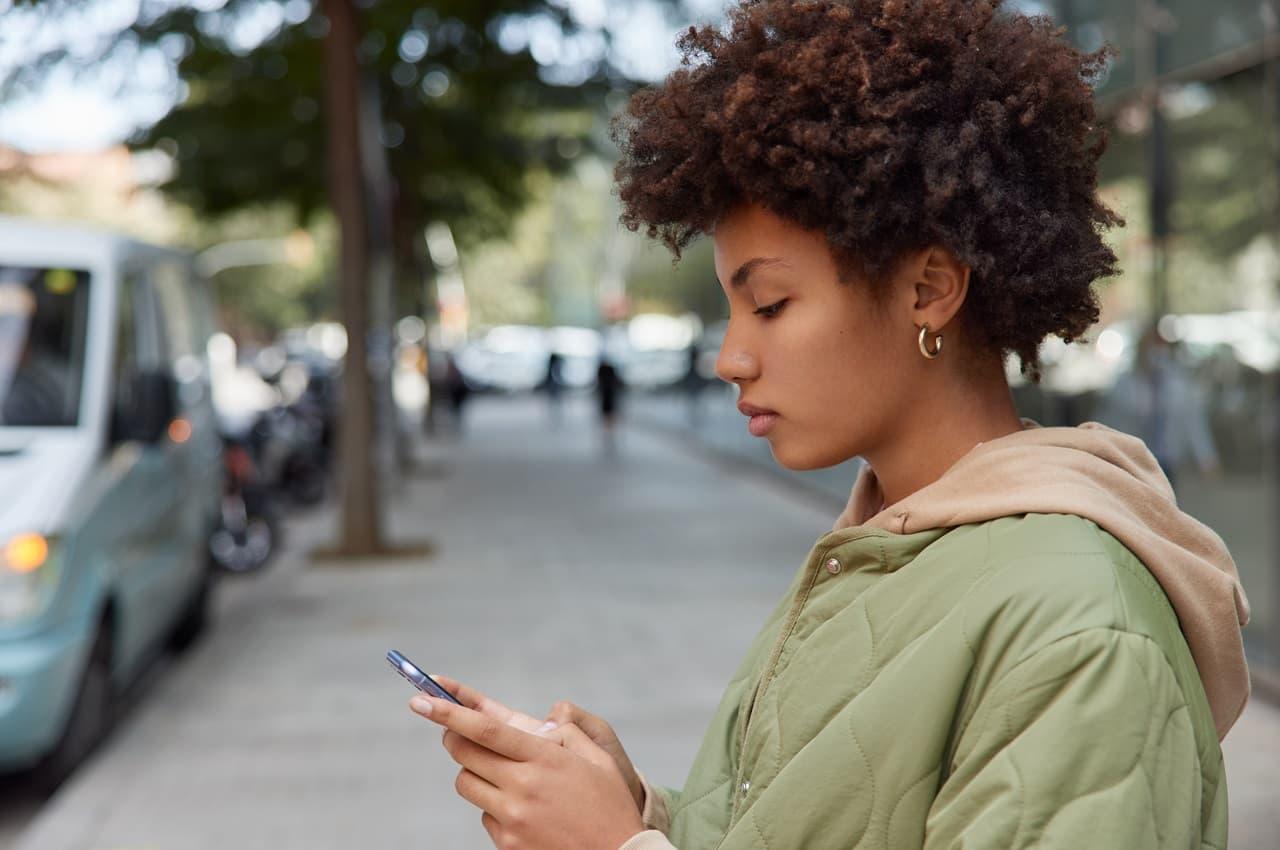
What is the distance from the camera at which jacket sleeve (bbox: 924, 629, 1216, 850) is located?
1152 mm

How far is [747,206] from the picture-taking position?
152cm

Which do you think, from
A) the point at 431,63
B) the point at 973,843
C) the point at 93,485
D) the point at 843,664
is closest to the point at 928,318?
the point at 843,664

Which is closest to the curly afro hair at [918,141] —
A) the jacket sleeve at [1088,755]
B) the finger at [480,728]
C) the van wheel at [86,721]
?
the jacket sleeve at [1088,755]

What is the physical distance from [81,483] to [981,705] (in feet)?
16.9

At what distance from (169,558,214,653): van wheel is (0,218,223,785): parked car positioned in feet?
1.50

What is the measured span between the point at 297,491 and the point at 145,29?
19.3ft

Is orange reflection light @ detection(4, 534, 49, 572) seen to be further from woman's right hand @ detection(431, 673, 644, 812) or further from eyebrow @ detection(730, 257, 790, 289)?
eyebrow @ detection(730, 257, 790, 289)

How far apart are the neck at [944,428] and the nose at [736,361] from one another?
0.15 metres

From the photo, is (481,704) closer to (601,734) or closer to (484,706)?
(484,706)

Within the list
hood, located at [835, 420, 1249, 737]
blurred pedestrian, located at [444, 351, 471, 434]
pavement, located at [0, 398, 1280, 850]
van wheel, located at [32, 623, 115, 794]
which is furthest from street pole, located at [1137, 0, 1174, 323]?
blurred pedestrian, located at [444, 351, 471, 434]

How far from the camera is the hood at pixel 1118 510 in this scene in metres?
1.31

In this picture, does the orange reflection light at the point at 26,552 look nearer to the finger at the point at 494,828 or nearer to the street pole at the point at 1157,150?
the finger at the point at 494,828

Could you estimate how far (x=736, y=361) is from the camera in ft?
4.95

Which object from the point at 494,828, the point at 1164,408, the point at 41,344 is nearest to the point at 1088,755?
the point at 494,828
